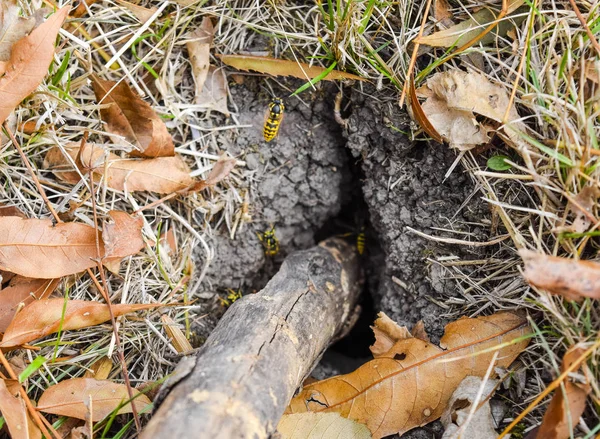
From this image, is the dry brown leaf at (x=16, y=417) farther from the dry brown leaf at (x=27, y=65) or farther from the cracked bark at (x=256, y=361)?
the dry brown leaf at (x=27, y=65)

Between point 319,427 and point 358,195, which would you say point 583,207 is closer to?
point 319,427

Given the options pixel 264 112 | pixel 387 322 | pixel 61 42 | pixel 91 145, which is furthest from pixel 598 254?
pixel 61 42

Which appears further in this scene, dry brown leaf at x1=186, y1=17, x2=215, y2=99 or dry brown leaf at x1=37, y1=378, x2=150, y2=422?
dry brown leaf at x1=186, y1=17, x2=215, y2=99

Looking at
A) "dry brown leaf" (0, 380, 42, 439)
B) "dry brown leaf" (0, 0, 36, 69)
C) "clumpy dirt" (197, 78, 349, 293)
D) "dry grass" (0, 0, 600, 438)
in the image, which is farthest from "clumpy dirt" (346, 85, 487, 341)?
"dry brown leaf" (0, 380, 42, 439)

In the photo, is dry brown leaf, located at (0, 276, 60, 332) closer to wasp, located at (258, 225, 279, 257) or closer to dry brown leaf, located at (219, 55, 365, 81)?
wasp, located at (258, 225, 279, 257)

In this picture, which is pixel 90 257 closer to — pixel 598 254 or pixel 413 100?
pixel 413 100

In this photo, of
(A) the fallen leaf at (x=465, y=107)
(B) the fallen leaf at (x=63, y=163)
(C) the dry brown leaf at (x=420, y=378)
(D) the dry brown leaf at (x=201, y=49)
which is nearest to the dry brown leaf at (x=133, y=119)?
(B) the fallen leaf at (x=63, y=163)

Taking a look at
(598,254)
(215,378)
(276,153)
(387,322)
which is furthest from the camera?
(276,153)

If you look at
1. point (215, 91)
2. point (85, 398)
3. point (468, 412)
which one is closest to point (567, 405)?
point (468, 412)
